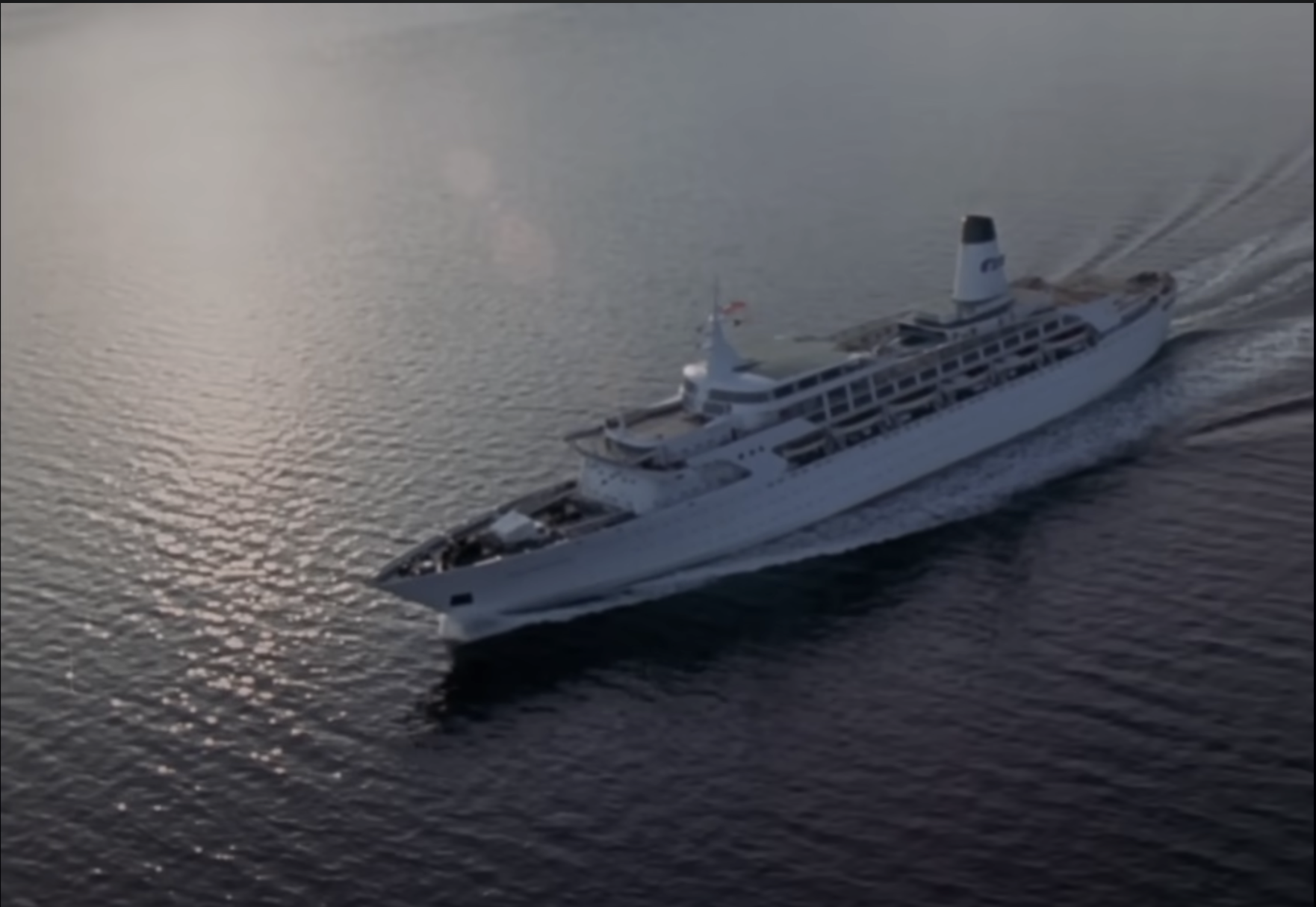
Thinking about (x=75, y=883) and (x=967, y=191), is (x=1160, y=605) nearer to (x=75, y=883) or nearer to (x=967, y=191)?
(x=75, y=883)

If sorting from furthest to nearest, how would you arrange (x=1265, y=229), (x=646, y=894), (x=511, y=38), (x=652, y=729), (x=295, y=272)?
(x=511, y=38) → (x=295, y=272) → (x=1265, y=229) → (x=652, y=729) → (x=646, y=894)

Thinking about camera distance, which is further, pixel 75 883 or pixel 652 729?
pixel 652 729

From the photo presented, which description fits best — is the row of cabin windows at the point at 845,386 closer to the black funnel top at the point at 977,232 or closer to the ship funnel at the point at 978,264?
the ship funnel at the point at 978,264

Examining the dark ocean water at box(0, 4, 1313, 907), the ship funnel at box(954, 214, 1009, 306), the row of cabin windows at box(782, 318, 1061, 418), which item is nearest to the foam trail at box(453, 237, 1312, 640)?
the dark ocean water at box(0, 4, 1313, 907)

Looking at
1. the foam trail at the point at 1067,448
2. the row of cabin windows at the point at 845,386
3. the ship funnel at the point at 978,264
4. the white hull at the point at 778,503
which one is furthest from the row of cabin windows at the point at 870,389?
the foam trail at the point at 1067,448

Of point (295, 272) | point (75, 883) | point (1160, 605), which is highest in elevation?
point (295, 272)

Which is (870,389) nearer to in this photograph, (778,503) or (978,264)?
(778,503)

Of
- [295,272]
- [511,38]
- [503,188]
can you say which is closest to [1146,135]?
[503,188]
